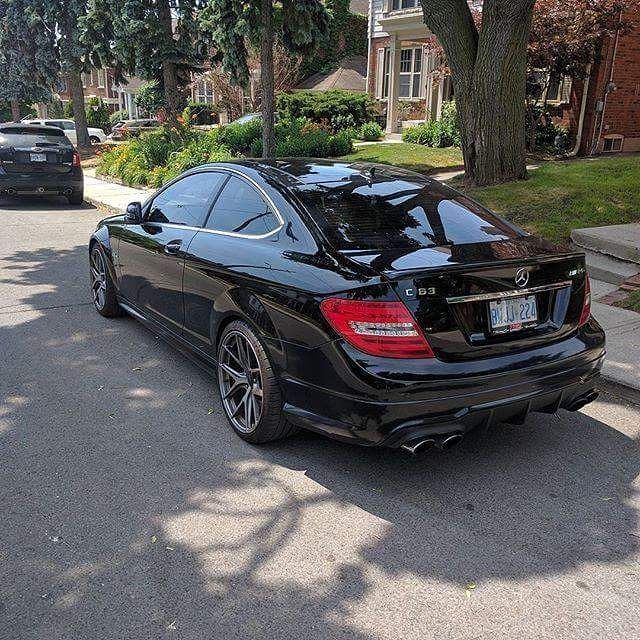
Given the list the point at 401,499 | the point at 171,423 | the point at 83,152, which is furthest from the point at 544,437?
the point at 83,152

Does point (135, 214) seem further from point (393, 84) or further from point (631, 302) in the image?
point (393, 84)

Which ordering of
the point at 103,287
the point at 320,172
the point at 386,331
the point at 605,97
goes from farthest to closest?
the point at 605,97 → the point at 103,287 → the point at 320,172 → the point at 386,331

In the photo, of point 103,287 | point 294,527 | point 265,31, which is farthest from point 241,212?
point 265,31

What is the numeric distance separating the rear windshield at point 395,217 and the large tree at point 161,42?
17.4 meters

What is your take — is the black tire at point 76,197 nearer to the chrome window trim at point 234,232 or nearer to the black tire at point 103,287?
the black tire at point 103,287

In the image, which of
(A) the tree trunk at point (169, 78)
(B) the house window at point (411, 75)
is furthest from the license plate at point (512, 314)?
(B) the house window at point (411, 75)

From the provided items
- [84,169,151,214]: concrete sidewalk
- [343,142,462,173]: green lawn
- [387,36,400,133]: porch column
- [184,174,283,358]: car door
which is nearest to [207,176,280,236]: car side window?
[184,174,283,358]: car door

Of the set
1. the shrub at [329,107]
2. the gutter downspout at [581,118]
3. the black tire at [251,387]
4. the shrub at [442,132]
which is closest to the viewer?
the black tire at [251,387]

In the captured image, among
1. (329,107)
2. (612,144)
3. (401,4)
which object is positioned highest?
(401,4)

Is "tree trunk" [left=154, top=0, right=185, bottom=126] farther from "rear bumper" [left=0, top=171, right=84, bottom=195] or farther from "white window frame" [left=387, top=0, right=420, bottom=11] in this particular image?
"white window frame" [left=387, top=0, right=420, bottom=11]

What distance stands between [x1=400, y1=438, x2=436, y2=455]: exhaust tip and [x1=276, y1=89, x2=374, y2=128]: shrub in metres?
23.0

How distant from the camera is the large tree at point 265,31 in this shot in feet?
51.4

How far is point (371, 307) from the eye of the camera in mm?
3197

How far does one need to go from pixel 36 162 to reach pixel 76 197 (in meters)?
1.16
